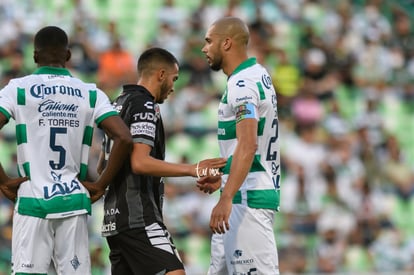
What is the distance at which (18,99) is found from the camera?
633cm

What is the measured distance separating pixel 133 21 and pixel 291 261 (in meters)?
5.06

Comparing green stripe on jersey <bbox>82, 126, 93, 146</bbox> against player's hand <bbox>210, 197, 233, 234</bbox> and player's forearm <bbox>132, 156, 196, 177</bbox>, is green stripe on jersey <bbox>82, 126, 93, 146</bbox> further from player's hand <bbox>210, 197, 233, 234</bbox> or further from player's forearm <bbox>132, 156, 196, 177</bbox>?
player's hand <bbox>210, 197, 233, 234</bbox>

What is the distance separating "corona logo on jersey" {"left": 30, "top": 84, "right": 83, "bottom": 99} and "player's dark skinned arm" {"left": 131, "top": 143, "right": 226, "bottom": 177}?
62 centimetres

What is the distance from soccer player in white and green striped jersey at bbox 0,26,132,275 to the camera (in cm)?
633

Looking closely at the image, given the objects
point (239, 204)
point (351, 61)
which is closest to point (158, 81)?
Answer: point (239, 204)

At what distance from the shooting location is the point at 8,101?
6293 mm

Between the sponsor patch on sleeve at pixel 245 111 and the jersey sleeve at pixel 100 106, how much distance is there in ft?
2.83

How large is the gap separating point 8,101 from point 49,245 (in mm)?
1037

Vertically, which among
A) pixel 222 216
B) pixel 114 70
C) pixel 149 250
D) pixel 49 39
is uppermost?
pixel 114 70

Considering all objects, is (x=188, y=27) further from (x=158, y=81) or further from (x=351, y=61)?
(x=158, y=81)

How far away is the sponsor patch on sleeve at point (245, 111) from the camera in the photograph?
249 inches

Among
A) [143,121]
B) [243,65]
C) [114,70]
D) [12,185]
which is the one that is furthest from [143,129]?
[114,70]

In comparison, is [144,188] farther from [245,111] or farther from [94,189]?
[245,111]

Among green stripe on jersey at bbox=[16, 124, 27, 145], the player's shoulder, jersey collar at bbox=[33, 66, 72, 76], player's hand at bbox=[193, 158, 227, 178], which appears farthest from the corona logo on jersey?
the player's shoulder
